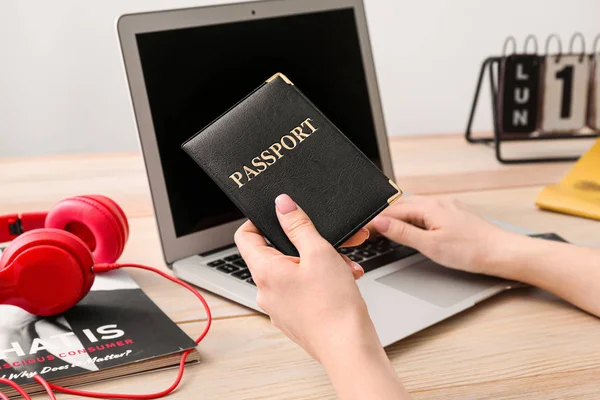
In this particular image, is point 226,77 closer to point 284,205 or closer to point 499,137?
point 284,205

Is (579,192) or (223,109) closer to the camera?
(223,109)

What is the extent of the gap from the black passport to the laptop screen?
252mm

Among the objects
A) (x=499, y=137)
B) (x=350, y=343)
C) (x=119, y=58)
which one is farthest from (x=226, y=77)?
(x=119, y=58)

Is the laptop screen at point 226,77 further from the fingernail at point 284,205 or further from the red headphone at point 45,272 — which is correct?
the fingernail at point 284,205

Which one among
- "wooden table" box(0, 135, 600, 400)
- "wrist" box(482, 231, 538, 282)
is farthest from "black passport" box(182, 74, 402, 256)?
"wrist" box(482, 231, 538, 282)

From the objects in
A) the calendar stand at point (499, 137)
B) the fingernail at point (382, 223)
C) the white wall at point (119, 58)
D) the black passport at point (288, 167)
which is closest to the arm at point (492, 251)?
the fingernail at point (382, 223)

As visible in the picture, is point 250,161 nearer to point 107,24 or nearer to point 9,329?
point 9,329

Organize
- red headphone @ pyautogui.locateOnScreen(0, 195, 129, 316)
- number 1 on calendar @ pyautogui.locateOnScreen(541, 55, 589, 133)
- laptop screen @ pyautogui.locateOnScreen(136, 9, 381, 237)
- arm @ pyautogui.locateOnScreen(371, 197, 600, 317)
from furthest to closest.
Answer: number 1 on calendar @ pyautogui.locateOnScreen(541, 55, 589, 133) → laptop screen @ pyautogui.locateOnScreen(136, 9, 381, 237) → arm @ pyautogui.locateOnScreen(371, 197, 600, 317) → red headphone @ pyautogui.locateOnScreen(0, 195, 129, 316)

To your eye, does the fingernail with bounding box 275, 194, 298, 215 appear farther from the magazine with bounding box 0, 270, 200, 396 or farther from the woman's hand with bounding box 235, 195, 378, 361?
the magazine with bounding box 0, 270, 200, 396

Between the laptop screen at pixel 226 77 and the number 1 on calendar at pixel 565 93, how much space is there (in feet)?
1.57

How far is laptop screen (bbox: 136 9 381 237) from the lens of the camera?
2.85 feet

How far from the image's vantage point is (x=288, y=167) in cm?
62

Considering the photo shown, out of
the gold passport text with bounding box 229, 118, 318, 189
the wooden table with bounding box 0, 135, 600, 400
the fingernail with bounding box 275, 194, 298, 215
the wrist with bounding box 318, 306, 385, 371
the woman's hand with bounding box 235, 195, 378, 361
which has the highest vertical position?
the gold passport text with bounding box 229, 118, 318, 189

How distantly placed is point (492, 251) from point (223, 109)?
1.28 ft
